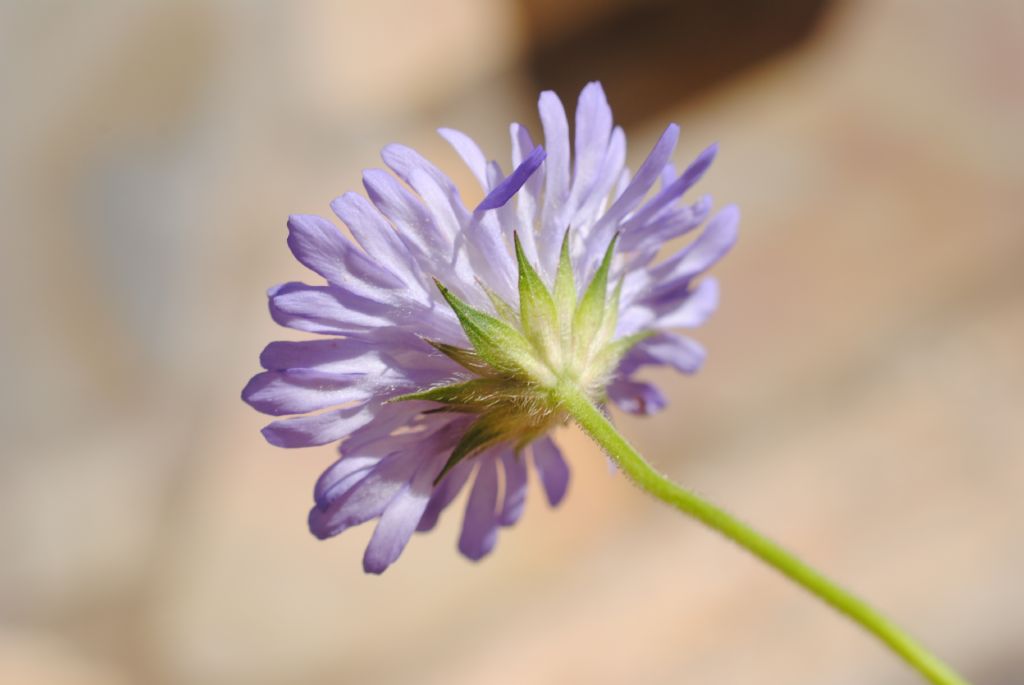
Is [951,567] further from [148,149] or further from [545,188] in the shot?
[148,149]

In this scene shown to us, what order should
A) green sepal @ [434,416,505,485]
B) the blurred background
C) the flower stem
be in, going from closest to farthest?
1. the flower stem
2. green sepal @ [434,416,505,485]
3. the blurred background

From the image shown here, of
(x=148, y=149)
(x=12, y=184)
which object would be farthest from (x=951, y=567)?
(x=12, y=184)

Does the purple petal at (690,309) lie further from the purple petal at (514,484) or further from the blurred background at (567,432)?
the blurred background at (567,432)

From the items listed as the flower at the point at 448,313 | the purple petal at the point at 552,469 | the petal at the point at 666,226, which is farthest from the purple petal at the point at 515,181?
the purple petal at the point at 552,469

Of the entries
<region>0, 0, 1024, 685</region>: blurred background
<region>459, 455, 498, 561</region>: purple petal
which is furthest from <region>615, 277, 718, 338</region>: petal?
<region>0, 0, 1024, 685</region>: blurred background

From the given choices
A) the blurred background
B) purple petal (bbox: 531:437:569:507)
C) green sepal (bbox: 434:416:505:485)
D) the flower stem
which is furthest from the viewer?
the blurred background

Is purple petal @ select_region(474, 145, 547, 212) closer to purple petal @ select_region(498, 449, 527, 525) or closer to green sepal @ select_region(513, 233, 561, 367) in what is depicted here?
green sepal @ select_region(513, 233, 561, 367)
